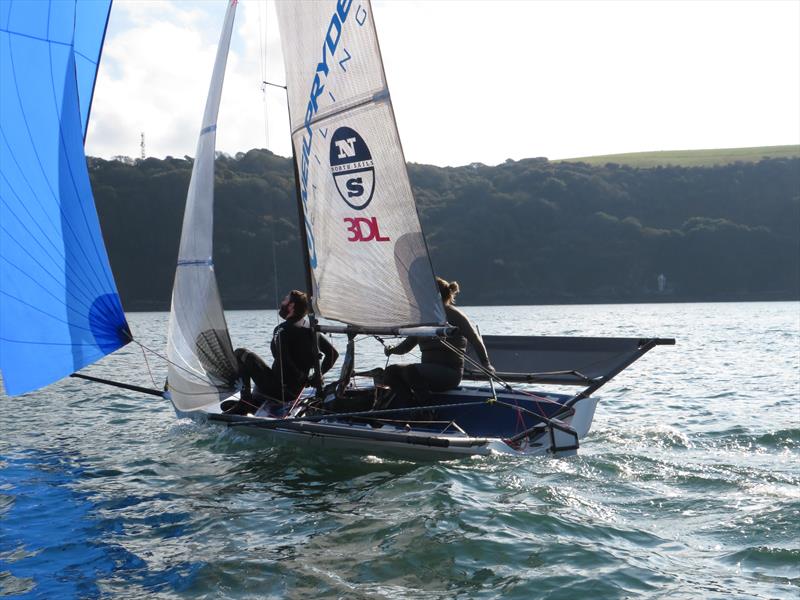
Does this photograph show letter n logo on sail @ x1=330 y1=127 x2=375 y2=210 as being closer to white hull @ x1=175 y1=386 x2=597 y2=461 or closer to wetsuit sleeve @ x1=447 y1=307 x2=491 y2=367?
wetsuit sleeve @ x1=447 y1=307 x2=491 y2=367

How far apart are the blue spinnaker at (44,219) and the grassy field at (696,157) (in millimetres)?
101106

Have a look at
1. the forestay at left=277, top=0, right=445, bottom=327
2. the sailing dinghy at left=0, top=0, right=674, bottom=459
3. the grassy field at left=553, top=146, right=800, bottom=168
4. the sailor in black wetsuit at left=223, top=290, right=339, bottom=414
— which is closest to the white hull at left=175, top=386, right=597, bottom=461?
the sailing dinghy at left=0, top=0, right=674, bottom=459

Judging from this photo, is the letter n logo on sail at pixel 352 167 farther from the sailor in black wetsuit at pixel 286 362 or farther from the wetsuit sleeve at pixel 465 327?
the wetsuit sleeve at pixel 465 327

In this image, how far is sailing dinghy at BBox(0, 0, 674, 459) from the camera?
820cm

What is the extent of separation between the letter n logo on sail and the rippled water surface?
9.24ft

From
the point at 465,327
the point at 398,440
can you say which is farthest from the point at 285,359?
the point at 398,440

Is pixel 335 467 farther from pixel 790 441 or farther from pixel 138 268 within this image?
pixel 138 268

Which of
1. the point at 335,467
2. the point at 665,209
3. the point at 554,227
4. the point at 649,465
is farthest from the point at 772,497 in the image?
the point at 665,209

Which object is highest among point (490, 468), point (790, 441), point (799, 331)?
point (490, 468)

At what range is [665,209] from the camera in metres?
92.8

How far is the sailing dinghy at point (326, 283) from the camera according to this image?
26.9ft

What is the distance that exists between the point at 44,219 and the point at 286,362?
3143mm

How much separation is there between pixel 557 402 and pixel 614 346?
4.21ft

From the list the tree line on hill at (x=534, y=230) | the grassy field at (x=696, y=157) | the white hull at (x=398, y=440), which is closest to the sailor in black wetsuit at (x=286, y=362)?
the white hull at (x=398, y=440)
